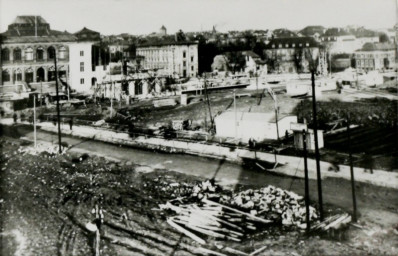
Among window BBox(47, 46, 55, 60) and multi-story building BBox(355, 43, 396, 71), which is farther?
multi-story building BBox(355, 43, 396, 71)

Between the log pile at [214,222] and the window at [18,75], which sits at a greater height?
the window at [18,75]

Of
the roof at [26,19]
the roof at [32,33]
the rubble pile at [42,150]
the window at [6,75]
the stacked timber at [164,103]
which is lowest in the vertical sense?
the rubble pile at [42,150]

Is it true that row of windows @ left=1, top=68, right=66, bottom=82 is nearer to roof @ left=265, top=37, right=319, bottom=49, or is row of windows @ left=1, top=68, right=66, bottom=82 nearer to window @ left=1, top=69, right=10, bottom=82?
window @ left=1, top=69, right=10, bottom=82

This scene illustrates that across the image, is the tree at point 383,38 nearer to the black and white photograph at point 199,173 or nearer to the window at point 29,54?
the black and white photograph at point 199,173

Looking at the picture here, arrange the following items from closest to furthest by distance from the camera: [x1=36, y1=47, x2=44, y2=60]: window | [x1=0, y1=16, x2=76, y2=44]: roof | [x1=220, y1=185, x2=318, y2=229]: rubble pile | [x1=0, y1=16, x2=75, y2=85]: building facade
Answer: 1. [x1=220, y1=185, x2=318, y2=229]: rubble pile
2. [x1=0, y1=16, x2=75, y2=85]: building facade
3. [x1=0, y1=16, x2=76, y2=44]: roof
4. [x1=36, y1=47, x2=44, y2=60]: window

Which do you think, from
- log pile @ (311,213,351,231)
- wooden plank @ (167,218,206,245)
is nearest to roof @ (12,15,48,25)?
wooden plank @ (167,218,206,245)

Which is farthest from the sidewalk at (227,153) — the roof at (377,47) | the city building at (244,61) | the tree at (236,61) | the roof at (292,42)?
the roof at (292,42)

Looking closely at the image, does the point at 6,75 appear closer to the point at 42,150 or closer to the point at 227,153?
the point at 42,150
